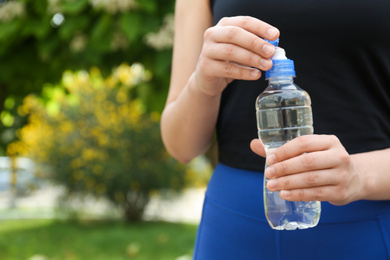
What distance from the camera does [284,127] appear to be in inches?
52.9

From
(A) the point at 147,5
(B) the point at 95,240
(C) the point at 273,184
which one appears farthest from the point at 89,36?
(B) the point at 95,240

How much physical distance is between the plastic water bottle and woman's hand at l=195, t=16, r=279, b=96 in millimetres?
143

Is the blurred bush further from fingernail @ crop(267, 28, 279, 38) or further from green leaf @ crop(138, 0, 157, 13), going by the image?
fingernail @ crop(267, 28, 279, 38)

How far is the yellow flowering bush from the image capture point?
10109 mm

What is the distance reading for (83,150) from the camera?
33.5ft

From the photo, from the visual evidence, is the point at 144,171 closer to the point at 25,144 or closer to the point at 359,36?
the point at 25,144

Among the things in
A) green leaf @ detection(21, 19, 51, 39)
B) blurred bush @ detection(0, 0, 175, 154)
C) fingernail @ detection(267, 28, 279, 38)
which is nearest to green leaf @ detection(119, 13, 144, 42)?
blurred bush @ detection(0, 0, 175, 154)

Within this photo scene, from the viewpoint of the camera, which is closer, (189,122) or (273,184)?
(273,184)

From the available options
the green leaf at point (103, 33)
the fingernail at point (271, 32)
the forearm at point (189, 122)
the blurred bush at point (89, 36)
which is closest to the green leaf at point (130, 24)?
the blurred bush at point (89, 36)

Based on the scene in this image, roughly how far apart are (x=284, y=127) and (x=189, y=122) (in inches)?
11.6

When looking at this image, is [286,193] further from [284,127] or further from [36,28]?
[36,28]

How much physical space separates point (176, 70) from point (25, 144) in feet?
32.8

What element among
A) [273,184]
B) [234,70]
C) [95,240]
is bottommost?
[95,240]

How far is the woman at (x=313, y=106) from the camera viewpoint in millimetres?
1085
